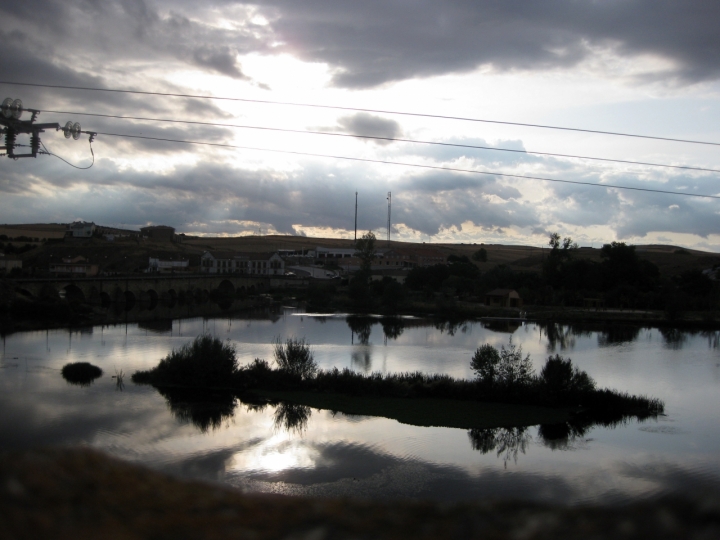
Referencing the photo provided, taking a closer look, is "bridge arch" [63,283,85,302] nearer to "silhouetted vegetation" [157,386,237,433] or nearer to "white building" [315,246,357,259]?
"silhouetted vegetation" [157,386,237,433]

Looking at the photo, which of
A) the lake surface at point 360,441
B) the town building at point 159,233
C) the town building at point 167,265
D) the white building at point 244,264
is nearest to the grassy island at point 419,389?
the lake surface at point 360,441

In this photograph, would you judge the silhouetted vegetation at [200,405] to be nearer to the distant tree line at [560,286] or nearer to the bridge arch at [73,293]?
the bridge arch at [73,293]

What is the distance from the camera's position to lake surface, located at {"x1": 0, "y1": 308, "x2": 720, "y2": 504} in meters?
10.7

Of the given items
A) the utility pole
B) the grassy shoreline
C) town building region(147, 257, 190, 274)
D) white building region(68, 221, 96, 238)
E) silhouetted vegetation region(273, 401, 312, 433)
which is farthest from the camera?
white building region(68, 221, 96, 238)

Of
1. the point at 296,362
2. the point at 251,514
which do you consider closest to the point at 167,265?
the point at 296,362

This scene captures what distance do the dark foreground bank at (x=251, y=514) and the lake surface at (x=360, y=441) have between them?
19.4 feet

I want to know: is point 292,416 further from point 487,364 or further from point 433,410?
point 487,364

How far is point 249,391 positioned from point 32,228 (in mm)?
104372

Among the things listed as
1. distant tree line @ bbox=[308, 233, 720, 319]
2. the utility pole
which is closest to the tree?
distant tree line @ bbox=[308, 233, 720, 319]

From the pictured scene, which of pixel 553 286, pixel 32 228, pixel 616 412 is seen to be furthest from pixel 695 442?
pixel 32 228

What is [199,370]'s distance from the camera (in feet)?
59.0

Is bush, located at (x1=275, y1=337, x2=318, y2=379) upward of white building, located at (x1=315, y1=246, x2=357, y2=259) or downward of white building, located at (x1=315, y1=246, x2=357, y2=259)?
downward

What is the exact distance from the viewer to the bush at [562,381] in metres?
17.2

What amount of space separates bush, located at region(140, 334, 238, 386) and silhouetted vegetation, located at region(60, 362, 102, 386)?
1369 millimetres
